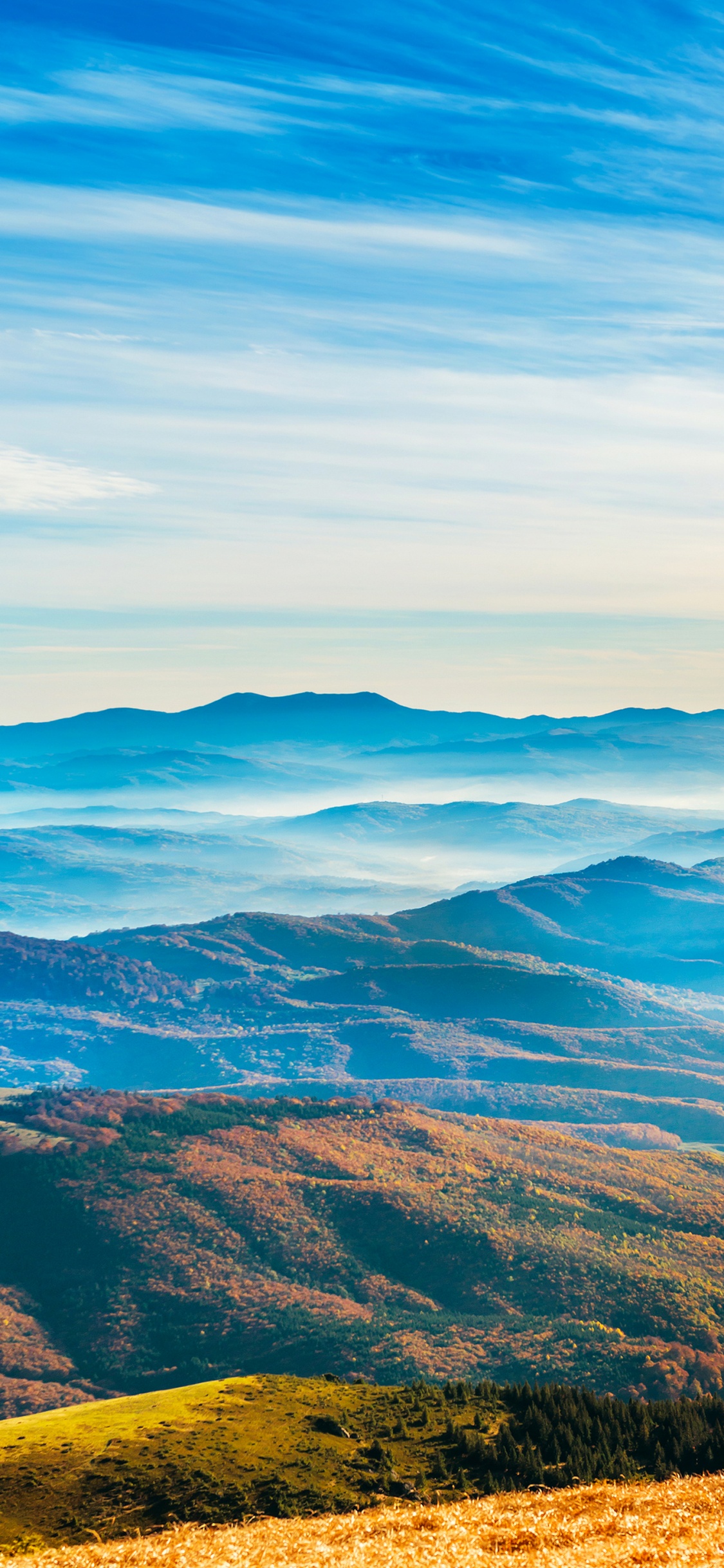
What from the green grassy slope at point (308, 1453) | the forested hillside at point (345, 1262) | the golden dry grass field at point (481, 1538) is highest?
the golden dry grass field at point (481, 1538)

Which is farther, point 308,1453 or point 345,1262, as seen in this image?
point 345,1262

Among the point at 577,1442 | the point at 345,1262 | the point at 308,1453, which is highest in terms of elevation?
the point at 577,1442

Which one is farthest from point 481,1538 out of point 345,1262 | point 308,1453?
point 345,1262

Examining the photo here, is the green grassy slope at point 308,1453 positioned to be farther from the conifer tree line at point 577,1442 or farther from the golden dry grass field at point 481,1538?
the golden dry grass field at point 481,1538

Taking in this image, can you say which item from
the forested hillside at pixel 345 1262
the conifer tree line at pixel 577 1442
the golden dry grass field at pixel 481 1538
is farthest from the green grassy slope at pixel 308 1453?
the forested hillside at pixel 345 1262

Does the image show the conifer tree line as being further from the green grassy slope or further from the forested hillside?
the forested hillside

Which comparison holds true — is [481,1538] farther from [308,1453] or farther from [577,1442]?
[308,1453]
